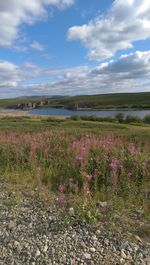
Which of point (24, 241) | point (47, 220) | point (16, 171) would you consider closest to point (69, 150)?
point (16, 171)

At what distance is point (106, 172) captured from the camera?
6965 millimetres

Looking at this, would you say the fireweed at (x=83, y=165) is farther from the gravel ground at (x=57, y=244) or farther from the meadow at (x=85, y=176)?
the gravel ground at (x=57, y=244)

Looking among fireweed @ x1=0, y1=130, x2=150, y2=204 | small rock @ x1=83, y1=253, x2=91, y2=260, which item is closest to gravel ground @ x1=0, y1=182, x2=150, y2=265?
small rock @ x1=83, y1=253, x2=91, y2=260

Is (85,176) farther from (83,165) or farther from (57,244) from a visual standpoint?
(57,244)

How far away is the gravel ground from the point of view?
361 cm

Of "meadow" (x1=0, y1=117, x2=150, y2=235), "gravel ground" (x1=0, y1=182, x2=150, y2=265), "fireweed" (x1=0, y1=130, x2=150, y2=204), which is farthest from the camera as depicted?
"fireweed" (x1=0, y1=130, x2=150, y2=204)

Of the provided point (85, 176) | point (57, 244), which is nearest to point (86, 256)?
point (57, 244)

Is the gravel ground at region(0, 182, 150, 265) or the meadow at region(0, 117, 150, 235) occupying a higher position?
the meadow at region(0, 117, 150, 235)

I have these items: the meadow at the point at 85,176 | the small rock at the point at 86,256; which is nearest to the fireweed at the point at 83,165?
the meadow at the point at 85,176

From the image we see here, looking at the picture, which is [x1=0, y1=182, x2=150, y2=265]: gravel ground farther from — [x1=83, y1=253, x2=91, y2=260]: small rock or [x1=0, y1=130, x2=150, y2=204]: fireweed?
[x1=0, y1=130, x2=150, y2=204]: fireweed

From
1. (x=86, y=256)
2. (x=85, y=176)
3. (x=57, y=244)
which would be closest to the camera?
(x=86, y=256)

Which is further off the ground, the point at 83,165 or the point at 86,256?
the point at 83,165

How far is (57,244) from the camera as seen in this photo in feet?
12.9

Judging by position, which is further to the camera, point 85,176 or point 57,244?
point 85,176
